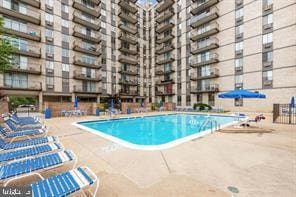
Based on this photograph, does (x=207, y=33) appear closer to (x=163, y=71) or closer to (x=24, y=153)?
(x=163, y=71)

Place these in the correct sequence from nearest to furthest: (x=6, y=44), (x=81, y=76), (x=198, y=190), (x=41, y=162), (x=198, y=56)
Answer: (x=198, y=190) → (x=41, y=162) → (x=6, y=44) → (x=81, y=76) → (x=198, y=56)

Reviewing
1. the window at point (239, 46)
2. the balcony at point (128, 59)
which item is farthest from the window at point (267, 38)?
the balcony at point (128, 59)

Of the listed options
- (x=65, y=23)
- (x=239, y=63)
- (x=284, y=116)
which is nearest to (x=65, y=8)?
(x=65, y=23)

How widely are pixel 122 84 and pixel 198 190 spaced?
119 feet

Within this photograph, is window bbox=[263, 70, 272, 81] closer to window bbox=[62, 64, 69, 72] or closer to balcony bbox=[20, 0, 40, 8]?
window bbox=[62, 64, 69, 72]

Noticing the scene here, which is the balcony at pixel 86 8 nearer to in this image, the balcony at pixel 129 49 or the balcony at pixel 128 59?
the balcony at pixel 129 49

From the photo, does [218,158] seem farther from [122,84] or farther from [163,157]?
[122,84]

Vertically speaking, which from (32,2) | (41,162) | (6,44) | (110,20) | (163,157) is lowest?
(163,157)

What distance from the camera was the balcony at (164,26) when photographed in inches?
1479

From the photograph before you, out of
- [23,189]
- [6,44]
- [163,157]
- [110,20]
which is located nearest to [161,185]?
[163,157]

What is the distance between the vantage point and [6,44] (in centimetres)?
854

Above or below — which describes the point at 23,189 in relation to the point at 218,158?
above

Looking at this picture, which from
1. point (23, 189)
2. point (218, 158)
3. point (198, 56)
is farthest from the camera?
point (198, 56)

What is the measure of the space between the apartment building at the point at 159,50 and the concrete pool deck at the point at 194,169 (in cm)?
2287
